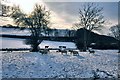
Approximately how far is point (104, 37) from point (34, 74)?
167 ft

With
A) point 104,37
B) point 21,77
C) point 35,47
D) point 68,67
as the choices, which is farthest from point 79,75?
point 104,37

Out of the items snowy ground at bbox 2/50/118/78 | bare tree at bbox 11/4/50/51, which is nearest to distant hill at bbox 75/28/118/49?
bare tree at bbox 11/4/50/51

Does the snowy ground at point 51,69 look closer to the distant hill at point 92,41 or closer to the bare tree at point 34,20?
the bare tree at point 34,20

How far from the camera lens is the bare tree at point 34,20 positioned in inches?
1857

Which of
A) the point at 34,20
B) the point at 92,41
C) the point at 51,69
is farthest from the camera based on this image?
the point at 92,41

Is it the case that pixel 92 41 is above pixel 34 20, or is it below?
below

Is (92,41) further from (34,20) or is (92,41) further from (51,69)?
(51,69)

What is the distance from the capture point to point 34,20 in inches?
1893

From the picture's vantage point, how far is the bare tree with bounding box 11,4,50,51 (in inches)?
1857

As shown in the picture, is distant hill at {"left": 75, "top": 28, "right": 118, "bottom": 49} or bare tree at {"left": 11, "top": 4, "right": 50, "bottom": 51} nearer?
bare tree at {"left": 11, "top": 4, "right": 50, "bottom": 51}

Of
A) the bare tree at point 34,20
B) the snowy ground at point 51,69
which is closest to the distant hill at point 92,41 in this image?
the bare tree at point 34,20

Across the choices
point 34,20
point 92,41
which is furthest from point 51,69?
point 92,41

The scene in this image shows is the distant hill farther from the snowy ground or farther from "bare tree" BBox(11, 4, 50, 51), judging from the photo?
the snowy ground

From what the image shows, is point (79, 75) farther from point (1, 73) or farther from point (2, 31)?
point (2, 31)
